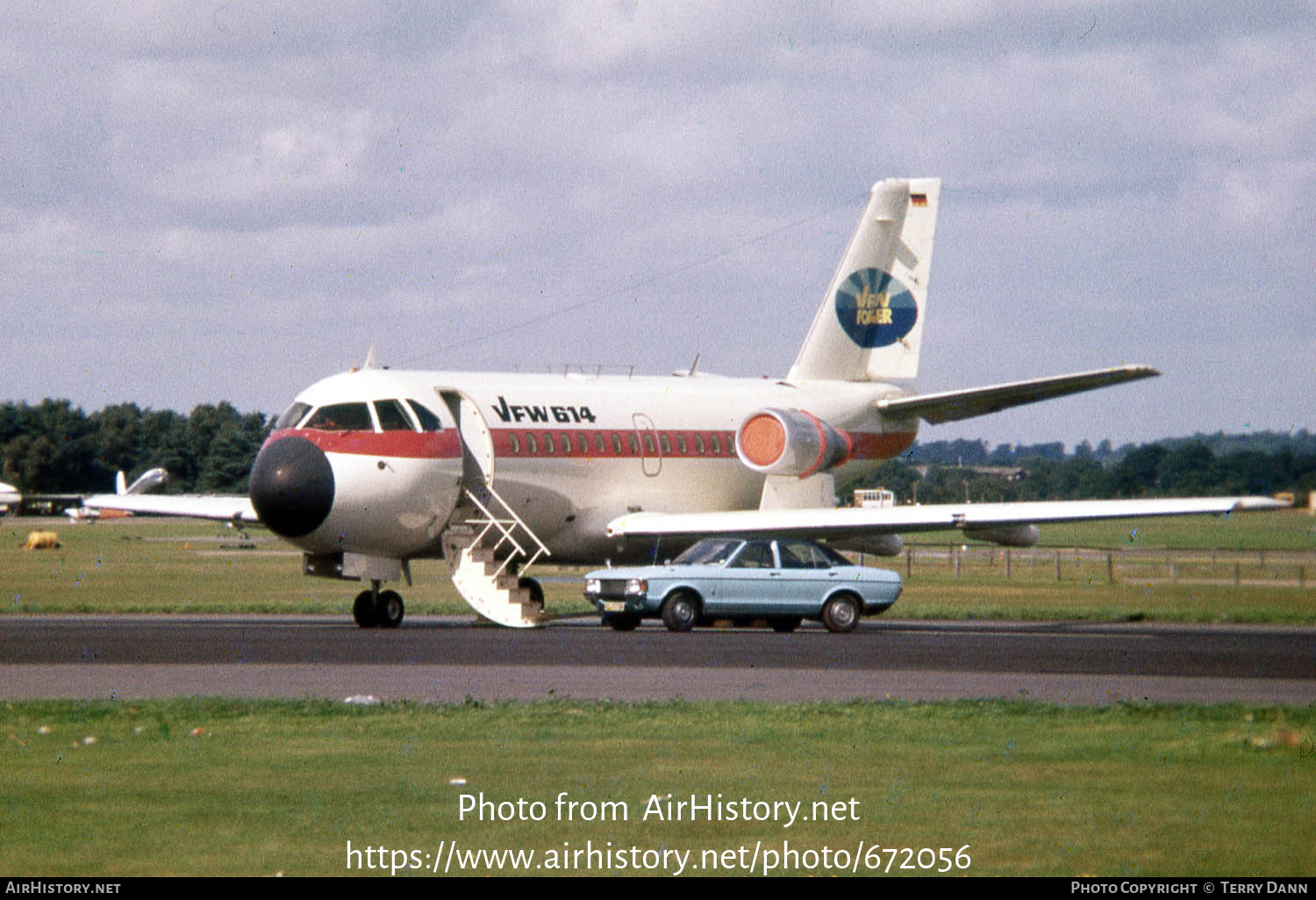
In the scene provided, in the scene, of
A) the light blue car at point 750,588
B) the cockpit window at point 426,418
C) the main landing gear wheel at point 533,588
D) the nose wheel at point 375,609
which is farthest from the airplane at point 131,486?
the light blue car at point 750,588

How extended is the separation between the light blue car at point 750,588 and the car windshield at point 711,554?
0.02 meters

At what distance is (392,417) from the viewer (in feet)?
109

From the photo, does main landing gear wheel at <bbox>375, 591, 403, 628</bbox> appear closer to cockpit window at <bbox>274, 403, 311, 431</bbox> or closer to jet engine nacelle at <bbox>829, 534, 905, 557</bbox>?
cockpit window at <bbox>274, 403, 311, 431</bbox>

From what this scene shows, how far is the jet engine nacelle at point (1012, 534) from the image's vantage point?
109 ft

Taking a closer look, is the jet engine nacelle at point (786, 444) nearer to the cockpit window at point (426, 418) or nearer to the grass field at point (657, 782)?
the cockpit window at point (426, 418)

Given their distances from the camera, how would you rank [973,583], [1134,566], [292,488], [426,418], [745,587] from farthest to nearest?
[1134,566], [973,583], [426,418], [292,488], [745,587]

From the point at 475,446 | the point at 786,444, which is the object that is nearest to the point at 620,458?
the point at 786,444

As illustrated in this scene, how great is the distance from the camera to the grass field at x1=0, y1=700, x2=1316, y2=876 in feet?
33.3

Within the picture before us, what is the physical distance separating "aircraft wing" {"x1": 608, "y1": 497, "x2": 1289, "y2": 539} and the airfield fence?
348 centimetres

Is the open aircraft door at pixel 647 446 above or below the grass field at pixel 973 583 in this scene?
above

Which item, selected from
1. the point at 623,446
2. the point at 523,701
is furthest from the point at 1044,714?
the point at 623,446

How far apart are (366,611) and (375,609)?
0.16 m

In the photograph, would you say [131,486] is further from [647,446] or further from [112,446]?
[647,446]

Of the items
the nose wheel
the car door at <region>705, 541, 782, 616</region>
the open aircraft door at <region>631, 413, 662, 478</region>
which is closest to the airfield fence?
the car door at <region>705, 541, 782, 616</region>
